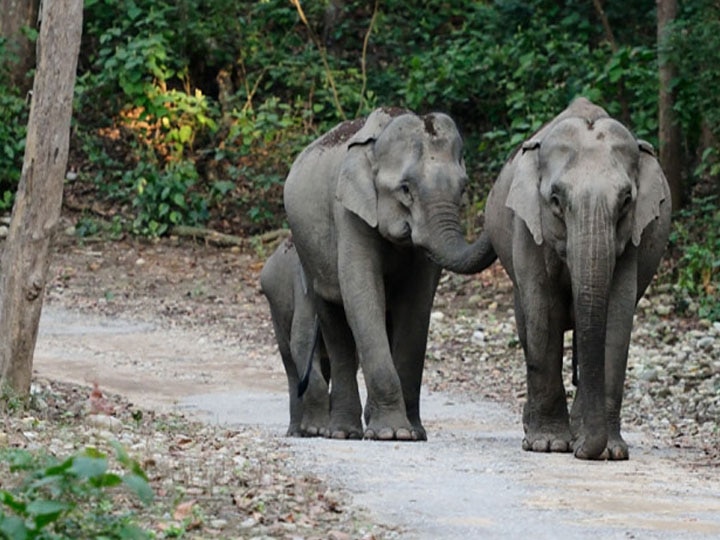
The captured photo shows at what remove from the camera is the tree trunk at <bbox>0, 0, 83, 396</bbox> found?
11.4 meters

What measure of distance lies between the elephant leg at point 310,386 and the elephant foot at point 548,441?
2155mm

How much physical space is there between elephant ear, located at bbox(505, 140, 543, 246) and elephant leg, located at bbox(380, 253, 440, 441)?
5.46ft

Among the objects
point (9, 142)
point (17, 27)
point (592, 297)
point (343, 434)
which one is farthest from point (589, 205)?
point (17, 27)

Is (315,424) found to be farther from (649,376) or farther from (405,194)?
(649,376)

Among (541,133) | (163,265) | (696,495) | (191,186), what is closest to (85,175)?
(191,186)

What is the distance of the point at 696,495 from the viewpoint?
8.64m

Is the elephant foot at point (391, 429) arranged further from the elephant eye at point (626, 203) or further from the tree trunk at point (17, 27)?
the tree trunk at point (17, 27)

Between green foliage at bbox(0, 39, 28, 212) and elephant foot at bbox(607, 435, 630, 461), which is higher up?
green foliage at bbox(0, 39, 28, 212)

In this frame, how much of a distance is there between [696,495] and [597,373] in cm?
182

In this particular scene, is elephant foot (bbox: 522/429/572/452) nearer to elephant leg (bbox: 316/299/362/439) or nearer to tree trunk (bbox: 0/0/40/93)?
elephant leg (bbox: 316/299/362/439)

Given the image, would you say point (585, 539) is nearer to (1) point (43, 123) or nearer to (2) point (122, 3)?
(1) point (43, 123)

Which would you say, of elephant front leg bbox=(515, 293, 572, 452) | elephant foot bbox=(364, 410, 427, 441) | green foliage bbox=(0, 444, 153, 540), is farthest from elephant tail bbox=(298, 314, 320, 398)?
green foliage bbox=(0, 444, 153, 540)

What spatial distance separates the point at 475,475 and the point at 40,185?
3.61m

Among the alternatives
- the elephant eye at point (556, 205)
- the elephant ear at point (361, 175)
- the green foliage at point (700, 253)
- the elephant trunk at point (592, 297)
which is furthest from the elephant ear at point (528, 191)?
the green foliage at point (700, 253)
